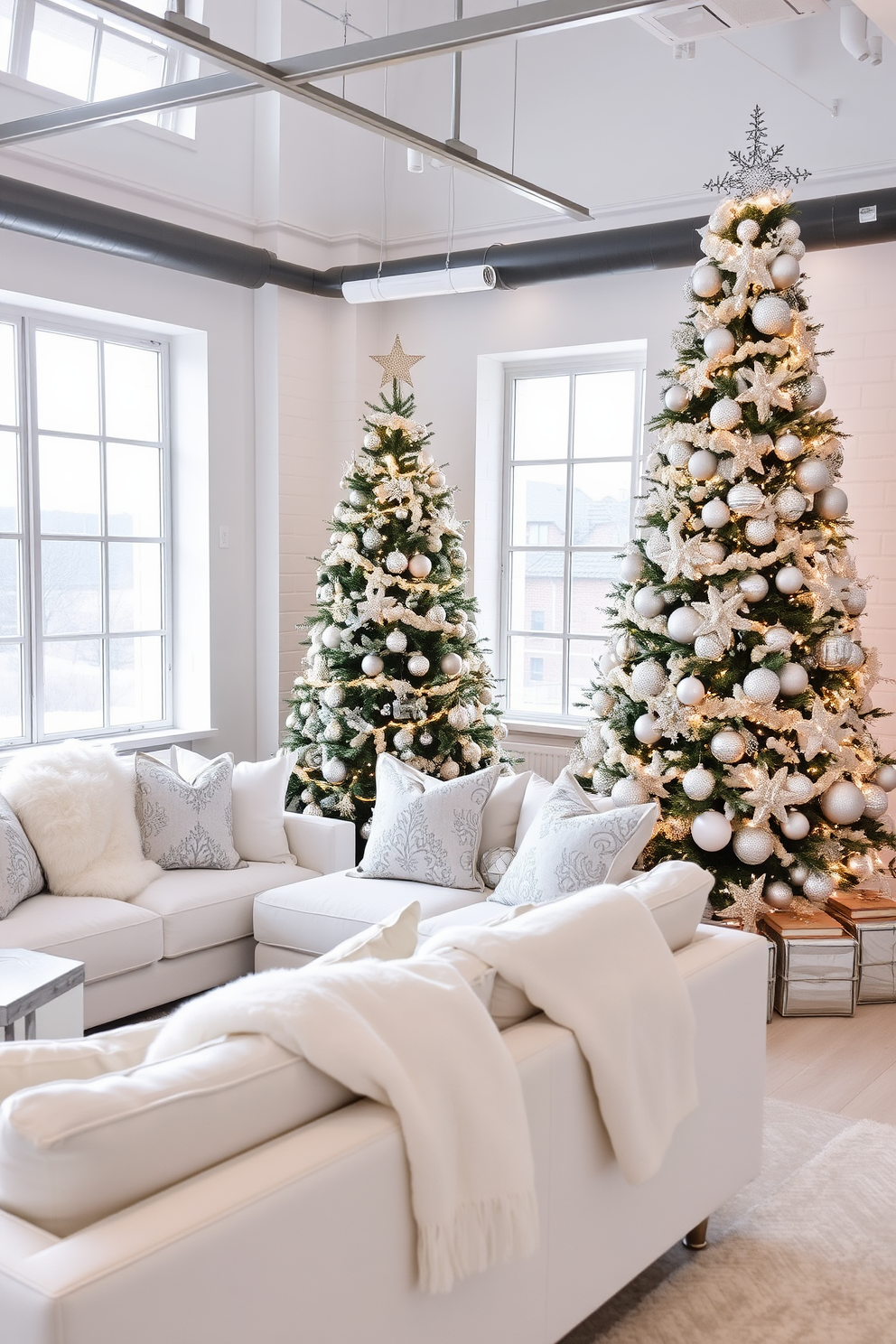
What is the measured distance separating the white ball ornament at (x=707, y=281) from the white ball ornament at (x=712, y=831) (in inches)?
78.9

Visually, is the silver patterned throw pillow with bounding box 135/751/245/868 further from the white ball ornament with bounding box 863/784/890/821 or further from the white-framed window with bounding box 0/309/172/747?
the white ball ornament with bounding box 863/784/890/821

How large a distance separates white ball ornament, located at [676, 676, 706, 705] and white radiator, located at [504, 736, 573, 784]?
1.74 metres

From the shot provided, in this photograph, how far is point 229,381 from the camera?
643cm

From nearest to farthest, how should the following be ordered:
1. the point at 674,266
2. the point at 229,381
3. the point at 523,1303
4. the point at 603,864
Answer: the point at 523,1303 → the point at 603,864 → the point at 674,266 → the point at 229,381

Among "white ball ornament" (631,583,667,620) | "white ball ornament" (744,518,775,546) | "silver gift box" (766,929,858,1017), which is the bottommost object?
"silver gift box" (766,929,858,1017)

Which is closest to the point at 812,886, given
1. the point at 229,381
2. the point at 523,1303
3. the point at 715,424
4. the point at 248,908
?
the point at 715,424

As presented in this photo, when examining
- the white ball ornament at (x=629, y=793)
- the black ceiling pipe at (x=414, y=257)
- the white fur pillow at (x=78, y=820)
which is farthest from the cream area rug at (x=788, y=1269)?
the black ceiling pipe at (x=414, y=257)

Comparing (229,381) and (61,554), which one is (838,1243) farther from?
(229,381)

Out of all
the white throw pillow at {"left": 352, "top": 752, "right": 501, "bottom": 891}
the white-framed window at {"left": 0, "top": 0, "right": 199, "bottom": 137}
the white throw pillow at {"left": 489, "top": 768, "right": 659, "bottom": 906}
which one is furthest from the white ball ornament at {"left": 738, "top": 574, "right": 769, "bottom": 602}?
the white-framed window at {"left": 0, "top": 0, "right": 199, "bottom": 137}

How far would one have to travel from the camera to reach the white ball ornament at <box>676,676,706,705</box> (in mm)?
4637

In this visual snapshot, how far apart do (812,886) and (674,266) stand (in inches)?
114

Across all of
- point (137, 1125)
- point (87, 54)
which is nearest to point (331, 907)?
point (137, 1125)

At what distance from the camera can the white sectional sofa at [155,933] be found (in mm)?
3959

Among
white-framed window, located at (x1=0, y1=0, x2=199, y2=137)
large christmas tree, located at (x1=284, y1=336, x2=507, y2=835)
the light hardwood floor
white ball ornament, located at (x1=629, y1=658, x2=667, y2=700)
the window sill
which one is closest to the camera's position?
the light hardwood floor
